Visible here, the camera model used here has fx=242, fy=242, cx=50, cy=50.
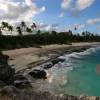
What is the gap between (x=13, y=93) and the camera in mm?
7363

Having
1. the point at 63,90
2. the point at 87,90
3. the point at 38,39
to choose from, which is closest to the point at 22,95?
the point at 63,90

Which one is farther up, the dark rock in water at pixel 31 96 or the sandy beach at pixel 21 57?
the dark rock in water at pixel 31 96

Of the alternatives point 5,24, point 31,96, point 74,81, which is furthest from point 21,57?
point 5,24

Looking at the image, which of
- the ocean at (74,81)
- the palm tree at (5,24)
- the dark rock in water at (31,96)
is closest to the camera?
the dark rock in water at (31,96)

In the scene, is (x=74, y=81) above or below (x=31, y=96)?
below

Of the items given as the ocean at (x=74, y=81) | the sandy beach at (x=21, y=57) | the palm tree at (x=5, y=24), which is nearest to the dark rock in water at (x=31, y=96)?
the ocean at (x=74, y=81)

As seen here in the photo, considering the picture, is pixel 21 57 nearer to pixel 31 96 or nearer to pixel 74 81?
pixel 74 81

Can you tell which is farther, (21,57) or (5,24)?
(5,24)

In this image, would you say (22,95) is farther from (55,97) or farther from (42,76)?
(42,76)

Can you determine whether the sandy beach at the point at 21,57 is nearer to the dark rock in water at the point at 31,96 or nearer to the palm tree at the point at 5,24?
the dark rock in water at the point at 31,96

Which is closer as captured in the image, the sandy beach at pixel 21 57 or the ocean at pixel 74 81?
the ocean at pixel 74 81

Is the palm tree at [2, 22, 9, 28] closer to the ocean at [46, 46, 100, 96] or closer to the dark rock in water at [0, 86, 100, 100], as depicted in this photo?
the ocean at [46, 46, 100, 96]

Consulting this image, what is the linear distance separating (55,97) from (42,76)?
2207 centimetres

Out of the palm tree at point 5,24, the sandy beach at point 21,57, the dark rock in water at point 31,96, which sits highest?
the palm tree at point 5,24
